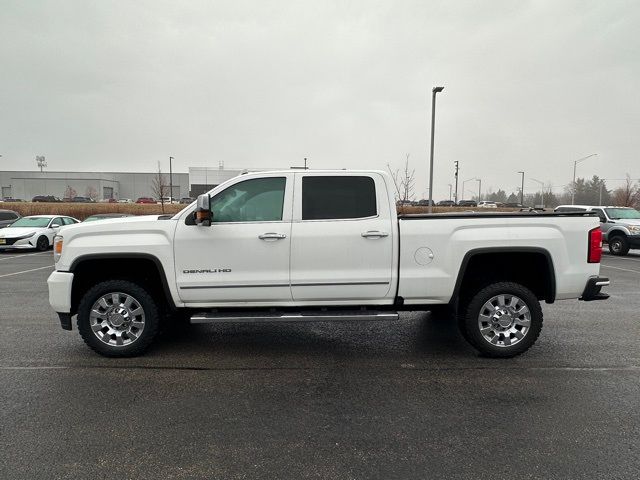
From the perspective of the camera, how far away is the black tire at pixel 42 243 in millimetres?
17266

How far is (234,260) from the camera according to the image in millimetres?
4680

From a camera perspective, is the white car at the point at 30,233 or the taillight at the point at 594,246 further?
the white car at the point at 30,233

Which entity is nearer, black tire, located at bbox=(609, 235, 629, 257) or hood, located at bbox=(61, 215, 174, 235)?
hood, located at bbox=(61, 215, 174, 235)

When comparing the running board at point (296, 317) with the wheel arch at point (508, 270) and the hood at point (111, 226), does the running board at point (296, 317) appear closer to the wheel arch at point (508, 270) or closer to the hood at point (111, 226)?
the wheel arch at point (508, 270)

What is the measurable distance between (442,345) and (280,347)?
197 centimetres

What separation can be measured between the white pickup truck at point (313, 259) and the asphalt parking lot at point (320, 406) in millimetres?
502

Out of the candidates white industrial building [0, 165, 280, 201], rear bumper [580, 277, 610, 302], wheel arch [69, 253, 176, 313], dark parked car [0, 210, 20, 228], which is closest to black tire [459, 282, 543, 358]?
rear bumper [580, 277, 610, 302]

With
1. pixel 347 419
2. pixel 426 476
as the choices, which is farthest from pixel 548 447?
pixel 347 419

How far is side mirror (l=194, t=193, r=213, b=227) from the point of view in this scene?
4.46 meters

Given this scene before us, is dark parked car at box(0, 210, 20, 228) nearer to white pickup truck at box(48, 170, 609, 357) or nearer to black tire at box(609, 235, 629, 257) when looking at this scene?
white pickup truck at box(48, 170, 609, 357)

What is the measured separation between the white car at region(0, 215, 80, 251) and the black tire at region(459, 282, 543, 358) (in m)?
16.0

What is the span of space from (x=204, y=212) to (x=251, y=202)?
54 cm

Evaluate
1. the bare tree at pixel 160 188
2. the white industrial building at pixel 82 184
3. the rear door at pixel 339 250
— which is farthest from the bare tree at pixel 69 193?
the rear door at pixel 339 250

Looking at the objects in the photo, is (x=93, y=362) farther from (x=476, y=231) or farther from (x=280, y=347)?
(x=476, y=231)
